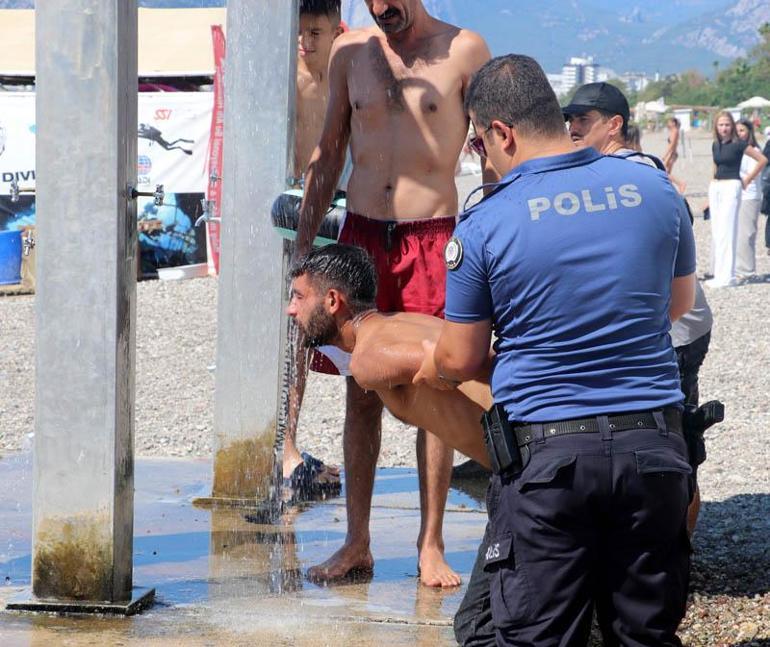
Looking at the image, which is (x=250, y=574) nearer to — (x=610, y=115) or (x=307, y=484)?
(x=307, y=484)

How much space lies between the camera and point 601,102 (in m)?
4.68

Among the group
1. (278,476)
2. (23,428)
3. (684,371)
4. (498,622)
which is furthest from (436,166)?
(23,428)

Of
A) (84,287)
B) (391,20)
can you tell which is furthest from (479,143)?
(391,20)

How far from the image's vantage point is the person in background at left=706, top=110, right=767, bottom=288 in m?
15.7

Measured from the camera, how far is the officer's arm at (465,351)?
9.84 feet

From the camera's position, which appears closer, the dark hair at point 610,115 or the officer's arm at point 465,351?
the officer's arm at point 465,351

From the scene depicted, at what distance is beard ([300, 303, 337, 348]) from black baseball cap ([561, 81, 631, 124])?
54.4 inches

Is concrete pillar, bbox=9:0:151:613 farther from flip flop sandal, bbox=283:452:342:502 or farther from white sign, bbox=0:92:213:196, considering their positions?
white sign, bbox=0:92:213:196

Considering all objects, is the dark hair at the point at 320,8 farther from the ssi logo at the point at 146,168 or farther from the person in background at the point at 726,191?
the person in background at the point at 726,191

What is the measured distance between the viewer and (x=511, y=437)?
2.96 meters

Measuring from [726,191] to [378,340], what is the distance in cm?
1312

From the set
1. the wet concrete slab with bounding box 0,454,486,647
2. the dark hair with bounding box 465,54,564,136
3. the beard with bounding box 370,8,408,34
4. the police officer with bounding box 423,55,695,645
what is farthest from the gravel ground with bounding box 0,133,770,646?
the beard with bounding box 370,8,408,34

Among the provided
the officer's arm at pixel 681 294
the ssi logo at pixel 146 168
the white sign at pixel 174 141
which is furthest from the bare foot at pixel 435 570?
the ssi logo at pixel 146 168

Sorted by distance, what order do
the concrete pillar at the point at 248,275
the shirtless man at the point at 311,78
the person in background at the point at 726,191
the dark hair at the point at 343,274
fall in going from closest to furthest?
the dark hair at the point at 343,274 → the concrete pillar at the point at 248,275 → the shirtless man at the point at 311,78 → the person in background at the point at 726,191
